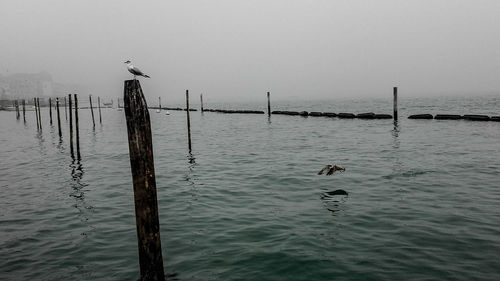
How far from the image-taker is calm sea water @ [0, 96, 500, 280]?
6336mm

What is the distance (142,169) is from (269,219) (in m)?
4.35

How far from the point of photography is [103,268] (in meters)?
6.47

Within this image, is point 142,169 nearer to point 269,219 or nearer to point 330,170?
point 269,219

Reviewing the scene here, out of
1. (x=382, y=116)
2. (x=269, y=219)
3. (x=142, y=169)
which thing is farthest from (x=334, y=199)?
(x=382, y=116)

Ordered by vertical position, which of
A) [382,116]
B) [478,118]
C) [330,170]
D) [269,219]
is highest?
[382,116]

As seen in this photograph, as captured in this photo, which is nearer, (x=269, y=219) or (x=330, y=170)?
(x=269, y=219)

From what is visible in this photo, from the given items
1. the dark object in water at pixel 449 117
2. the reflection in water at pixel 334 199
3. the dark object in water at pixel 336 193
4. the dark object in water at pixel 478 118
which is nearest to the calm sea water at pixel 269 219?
the reflection in water at pixel 334 199

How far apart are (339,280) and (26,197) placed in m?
9.94

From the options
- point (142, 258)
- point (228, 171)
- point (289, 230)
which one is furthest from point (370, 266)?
point (228, 171)

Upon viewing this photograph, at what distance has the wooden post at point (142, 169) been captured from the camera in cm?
505

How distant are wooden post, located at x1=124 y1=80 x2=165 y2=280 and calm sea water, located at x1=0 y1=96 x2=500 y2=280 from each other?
1.21 metres

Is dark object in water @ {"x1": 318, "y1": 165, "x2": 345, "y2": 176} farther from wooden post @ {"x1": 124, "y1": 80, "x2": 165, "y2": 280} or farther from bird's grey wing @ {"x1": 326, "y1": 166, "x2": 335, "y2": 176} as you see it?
wooden post @ {"x1": 124, "y1": 80, "x2": 165, "y2": 280}

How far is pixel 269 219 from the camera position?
873cm

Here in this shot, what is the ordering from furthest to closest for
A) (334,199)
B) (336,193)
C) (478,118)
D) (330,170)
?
1. (478,118)
2. (330,170)
3. (336,193)
4. (334,199)
